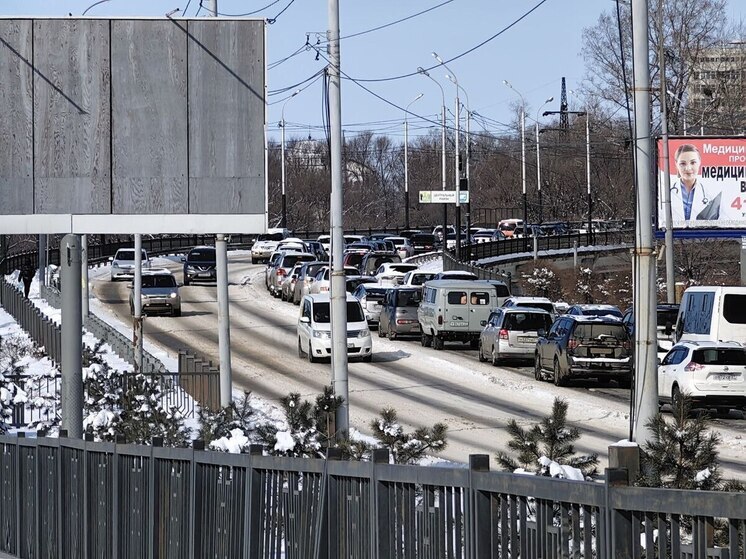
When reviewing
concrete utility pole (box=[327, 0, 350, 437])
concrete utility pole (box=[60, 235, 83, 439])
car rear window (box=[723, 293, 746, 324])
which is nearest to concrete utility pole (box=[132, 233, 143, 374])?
concrete utility pole (box=[327, 0, 350, 437])

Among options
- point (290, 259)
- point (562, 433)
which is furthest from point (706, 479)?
point (290, 259)

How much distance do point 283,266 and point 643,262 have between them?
48.9 m

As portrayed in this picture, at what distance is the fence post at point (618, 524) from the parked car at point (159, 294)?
49.7 meters

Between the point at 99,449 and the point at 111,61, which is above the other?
the point at 111,61

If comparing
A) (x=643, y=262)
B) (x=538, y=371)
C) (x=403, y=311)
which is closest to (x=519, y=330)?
(x=538, y=371)

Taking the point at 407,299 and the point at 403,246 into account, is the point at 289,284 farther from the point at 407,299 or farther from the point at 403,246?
the point at 403,246

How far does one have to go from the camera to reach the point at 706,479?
375 inches

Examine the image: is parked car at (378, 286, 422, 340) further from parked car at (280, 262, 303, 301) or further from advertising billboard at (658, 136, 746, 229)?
advertising billboard at (658, 136, 746, 229)

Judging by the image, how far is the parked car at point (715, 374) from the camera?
96.2ft

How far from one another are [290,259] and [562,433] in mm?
53724

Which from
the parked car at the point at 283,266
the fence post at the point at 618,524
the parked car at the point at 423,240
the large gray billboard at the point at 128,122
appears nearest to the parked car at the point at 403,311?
the parked car at the point at 283,266

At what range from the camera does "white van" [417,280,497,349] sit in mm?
44562

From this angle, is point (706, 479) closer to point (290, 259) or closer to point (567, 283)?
point (290, 259)

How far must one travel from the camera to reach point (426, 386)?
37.4 m
